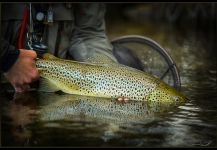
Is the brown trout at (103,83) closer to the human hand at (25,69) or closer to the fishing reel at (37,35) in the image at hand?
the human hand at (25,69)

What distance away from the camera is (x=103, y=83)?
3.87m

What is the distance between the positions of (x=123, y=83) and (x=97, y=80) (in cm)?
17

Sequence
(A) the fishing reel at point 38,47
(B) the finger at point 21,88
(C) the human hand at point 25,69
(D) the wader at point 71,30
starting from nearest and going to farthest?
1. (C) the human hand at point 25,69
2. (B) the finger at point 21,88
3. (A) the fishing reel at point 38,47
4. (D) the wader at point 71,30

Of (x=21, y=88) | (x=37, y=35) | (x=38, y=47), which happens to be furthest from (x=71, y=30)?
(x=21, y=88)

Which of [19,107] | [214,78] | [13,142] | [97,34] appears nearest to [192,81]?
[214,78]

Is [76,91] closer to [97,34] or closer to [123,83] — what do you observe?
[123,83]

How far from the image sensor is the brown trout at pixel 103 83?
3850 millimetres

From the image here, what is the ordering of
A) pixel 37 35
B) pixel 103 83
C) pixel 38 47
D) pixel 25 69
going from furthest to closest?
pixel 37 35, pixel 38 47, pixel 103 83, pixel 25 69

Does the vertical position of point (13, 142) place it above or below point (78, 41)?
below

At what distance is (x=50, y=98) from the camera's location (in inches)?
153

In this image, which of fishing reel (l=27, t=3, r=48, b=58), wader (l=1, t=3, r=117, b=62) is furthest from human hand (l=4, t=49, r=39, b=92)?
wader (l=1, t=3, r=117, b=62)

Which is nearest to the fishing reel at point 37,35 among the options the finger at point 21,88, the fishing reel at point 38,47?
the fishing reel at point 38,47

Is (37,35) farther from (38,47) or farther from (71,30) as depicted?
(71,30)
